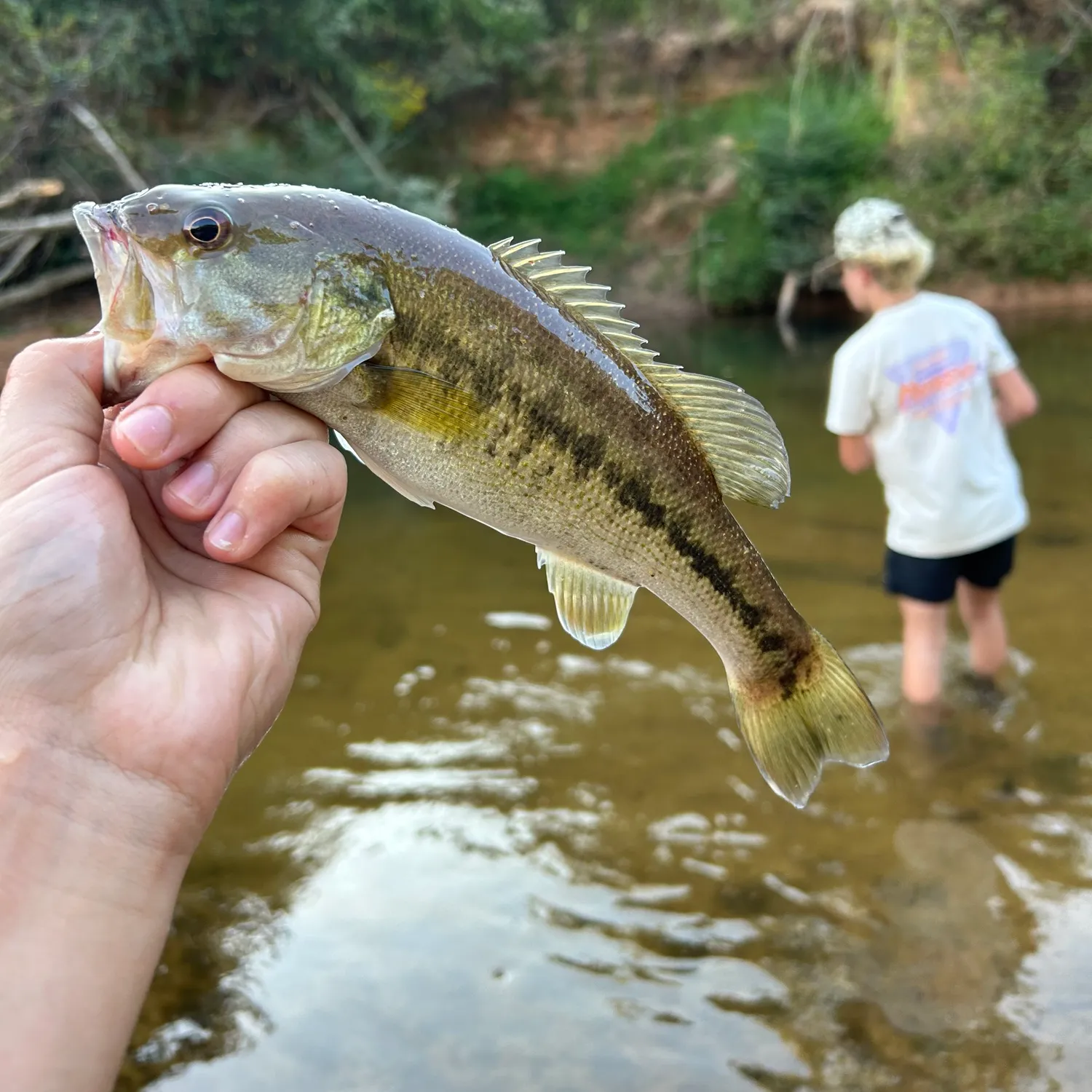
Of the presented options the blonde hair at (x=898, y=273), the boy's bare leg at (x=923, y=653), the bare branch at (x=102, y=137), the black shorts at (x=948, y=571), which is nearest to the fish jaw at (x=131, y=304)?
the blonde hair at (x=898, y=273)

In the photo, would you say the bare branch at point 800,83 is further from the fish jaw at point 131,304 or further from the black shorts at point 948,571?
the fish jaw at point 131,304

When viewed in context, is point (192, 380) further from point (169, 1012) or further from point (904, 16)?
point (904, 16)

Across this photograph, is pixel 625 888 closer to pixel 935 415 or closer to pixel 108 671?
pixel 935 415

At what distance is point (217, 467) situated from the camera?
5.44 ft

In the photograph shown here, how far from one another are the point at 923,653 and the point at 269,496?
4.06 metres

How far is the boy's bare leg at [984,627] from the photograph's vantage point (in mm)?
4836

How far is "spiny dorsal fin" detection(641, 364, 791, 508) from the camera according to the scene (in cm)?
196

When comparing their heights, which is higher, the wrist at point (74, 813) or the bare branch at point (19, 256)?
the wrist at point (74, 813)

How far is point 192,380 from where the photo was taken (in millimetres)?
1604

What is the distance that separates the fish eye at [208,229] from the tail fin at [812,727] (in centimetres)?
154

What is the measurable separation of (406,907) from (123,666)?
2.52m

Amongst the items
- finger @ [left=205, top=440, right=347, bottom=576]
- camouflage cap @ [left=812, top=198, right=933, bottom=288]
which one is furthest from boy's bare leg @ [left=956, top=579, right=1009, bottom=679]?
finger @ [left=205, top=440, right=347, bottom=576]

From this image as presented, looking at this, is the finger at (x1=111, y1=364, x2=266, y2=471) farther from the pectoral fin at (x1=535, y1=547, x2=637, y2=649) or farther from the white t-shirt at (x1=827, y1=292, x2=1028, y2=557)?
the white t-shirt at (x1=827, y1=292, x2=1028, y2=557)

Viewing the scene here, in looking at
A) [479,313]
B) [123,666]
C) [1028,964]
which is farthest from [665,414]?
[1028,964]
